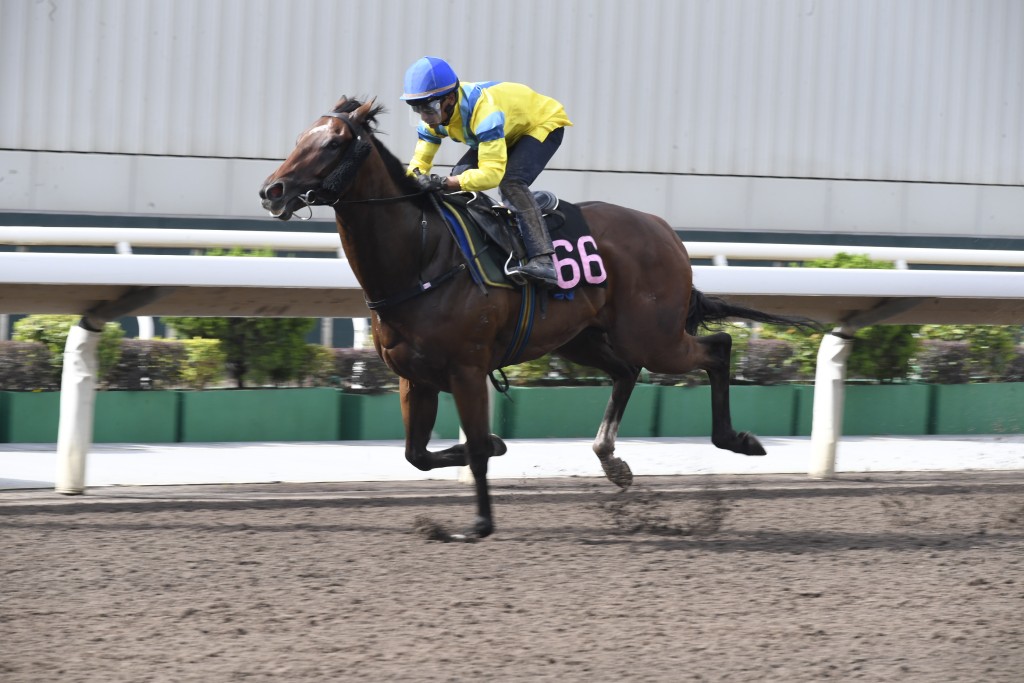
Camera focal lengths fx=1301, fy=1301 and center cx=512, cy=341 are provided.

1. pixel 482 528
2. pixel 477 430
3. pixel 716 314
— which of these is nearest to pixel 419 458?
pixel 477 430

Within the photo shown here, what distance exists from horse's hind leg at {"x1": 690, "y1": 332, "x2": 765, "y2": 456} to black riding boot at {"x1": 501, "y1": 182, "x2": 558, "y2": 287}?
109cm

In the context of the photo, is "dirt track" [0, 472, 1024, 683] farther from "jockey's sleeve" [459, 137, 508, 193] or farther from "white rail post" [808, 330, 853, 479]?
"jockey's sleeve" [459, 137, 508, 193]

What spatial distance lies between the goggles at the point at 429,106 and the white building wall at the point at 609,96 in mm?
7133

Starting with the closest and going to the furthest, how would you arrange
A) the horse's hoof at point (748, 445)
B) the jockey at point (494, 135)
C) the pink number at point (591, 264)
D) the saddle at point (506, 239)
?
the jockey at point (494, 135), the saddle at point (506, 239), the pink number at point (591, 264), the horse's hoof at point (748, 445)

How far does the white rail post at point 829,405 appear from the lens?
278 inches

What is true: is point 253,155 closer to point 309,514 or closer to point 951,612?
point 309,514

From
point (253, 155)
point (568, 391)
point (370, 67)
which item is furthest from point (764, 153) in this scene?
point (568, 391)

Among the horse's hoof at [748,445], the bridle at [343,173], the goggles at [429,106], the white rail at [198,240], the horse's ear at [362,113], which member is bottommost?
the horse's hoof at [748,445]

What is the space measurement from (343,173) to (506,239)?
2.75ft

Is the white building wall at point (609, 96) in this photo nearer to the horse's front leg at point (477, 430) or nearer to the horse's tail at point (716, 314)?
the horse's tail at point (716, 314)

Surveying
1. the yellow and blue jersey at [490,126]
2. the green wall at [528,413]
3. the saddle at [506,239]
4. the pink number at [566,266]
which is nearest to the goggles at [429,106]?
the yellow and blue jersey at [490,126]

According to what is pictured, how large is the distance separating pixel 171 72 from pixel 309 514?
734 cm

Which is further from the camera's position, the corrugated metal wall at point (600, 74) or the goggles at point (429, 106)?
the corrugated metal wall at point (600, 74)

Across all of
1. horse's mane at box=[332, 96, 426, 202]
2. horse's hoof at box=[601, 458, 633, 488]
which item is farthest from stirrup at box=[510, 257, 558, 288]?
A: horse's hoof at box=[601, 458, 633, 488]
